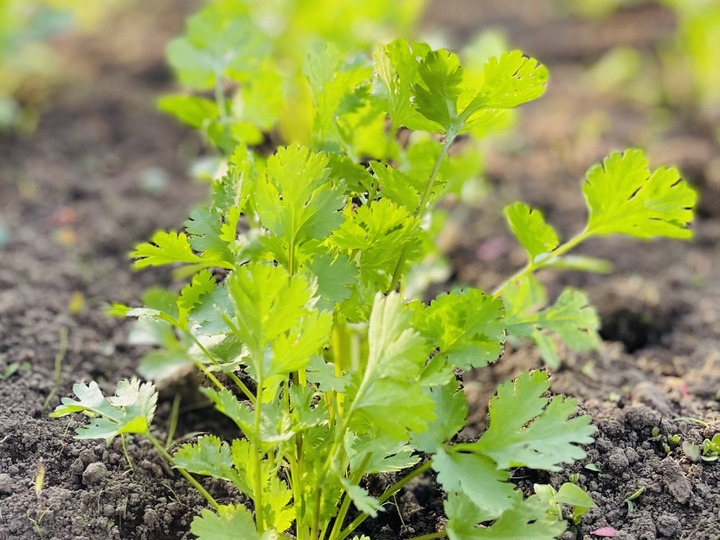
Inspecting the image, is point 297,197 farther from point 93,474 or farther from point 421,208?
point 93,474

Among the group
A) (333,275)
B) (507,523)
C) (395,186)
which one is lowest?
(507,523)

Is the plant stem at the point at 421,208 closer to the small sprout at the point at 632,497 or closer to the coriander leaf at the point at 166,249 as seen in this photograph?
the coriander leaf at the point at 166,249

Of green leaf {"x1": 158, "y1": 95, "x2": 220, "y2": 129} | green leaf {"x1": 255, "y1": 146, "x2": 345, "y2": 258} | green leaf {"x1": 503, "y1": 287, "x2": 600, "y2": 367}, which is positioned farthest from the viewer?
green leaf {"x1": 158, "y1": 95, "x2": 220, "y2": 129}

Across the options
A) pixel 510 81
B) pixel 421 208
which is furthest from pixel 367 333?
pixel 510 81

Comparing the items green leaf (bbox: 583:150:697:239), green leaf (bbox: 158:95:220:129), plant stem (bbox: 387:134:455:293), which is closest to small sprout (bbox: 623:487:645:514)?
green leaf (bbox: 583:150:697:239)

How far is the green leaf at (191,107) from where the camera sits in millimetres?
1664

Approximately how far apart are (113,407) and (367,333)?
428 millimetres

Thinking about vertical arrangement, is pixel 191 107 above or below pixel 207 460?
above

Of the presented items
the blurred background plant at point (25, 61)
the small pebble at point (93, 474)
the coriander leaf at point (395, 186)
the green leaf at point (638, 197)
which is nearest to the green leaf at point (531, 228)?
the green leaf at point (638, 197)

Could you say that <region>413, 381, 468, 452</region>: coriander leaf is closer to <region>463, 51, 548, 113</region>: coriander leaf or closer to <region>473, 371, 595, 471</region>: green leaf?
<region>473, 371, 595, 471</region>: green leaf

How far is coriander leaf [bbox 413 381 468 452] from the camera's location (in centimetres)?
111

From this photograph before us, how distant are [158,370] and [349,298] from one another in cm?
56

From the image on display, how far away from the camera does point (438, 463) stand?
1077mm

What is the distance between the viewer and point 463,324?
117cm
